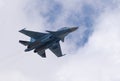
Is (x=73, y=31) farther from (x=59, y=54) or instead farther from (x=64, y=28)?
(x=59, y=54)

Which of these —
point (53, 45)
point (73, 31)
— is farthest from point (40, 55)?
point (73, 31)

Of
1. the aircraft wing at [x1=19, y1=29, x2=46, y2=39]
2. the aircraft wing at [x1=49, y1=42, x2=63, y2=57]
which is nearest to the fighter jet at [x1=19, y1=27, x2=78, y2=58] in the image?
the aircraft wing at [x1=19, y1=29, x2=46, y2=39]

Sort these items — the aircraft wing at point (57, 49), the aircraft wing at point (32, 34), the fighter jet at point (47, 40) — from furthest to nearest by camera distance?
1. the aircraft wing at point (57, 49)
2. the aircraft wing at point (32, 34)
3. the fighter jet at point (47, 40)

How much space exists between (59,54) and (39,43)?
1744 cm

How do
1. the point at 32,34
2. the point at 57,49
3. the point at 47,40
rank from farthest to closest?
the point at 57,49 < the point at 32,34 < the point at 47,40

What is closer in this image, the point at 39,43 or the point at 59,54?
the point at 39,43

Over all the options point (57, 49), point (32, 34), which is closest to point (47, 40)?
point (32, 34)

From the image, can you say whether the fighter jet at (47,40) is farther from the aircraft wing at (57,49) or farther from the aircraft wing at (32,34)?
the aircraft wing at (57,49)

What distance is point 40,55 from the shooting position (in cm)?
18750

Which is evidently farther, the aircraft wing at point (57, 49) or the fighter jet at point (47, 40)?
the aircraft wing at point (57, 49)

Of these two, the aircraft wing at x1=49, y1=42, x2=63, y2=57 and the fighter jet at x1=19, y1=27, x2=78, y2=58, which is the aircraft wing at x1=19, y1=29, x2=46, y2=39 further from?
the aircraft wing at x1=49, y1=42, x2=63, y2=57

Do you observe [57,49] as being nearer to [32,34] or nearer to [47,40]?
[32,34]

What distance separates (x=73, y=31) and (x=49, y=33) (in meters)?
9.74

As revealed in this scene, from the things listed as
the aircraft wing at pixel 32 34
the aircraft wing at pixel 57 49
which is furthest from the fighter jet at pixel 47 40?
the aircraft wing at pixel 57 49
